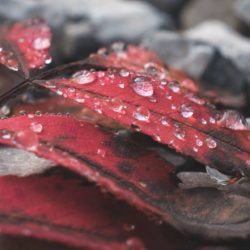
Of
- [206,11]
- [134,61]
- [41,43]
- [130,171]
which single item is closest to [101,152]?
[130,171]

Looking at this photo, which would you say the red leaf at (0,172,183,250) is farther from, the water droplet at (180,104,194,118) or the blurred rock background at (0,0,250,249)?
the blurred rock background at (0,0,250,249)

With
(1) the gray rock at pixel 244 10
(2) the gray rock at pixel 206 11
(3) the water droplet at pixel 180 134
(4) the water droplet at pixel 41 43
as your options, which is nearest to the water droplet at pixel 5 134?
(3) the water droplet at pixel 180 134

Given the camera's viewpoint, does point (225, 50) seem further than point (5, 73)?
Yes

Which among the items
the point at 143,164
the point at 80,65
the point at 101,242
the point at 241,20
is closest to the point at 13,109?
the point at 80,65

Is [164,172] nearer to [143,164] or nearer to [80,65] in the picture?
[143,164]

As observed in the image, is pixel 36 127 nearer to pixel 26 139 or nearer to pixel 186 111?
pixel 26 139

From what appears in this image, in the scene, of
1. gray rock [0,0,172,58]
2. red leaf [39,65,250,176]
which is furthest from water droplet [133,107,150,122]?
gray rock [0,0,172,58]
